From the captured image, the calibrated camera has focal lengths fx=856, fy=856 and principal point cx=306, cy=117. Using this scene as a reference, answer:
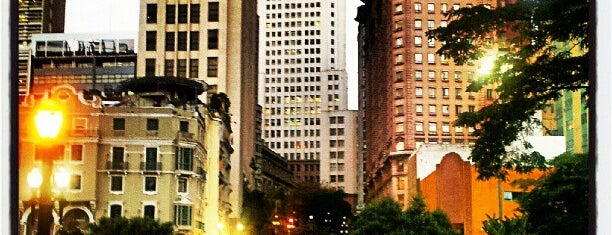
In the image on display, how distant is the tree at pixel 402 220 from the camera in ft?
77.4

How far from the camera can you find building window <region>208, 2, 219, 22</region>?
3130 centimetres

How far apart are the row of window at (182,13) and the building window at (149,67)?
133 cm

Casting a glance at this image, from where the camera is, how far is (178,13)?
87.7ft

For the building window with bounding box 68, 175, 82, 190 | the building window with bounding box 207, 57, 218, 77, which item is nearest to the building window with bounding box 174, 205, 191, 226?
the building window with bounding box 68, 175, 82, 190

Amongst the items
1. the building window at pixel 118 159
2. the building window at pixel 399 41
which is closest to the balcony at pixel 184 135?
the building window at pixel 118 159

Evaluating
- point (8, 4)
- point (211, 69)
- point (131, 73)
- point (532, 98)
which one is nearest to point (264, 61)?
point (211, 69)

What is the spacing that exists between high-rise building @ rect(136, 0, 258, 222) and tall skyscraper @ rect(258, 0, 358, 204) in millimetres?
1541

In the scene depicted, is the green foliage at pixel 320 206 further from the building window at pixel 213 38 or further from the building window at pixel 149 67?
the building window at pixel 149 67

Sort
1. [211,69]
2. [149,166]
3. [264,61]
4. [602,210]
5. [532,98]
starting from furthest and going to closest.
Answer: [264,61] → [211,69] → [149,166] → [532,98] → [602,210]

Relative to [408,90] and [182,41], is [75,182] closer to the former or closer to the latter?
[182,41]

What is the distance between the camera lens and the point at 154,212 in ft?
80.2

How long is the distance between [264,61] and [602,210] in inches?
1679

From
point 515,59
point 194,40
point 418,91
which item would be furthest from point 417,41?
point 515,59

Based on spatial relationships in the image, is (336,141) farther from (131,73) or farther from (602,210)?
(602,210)
